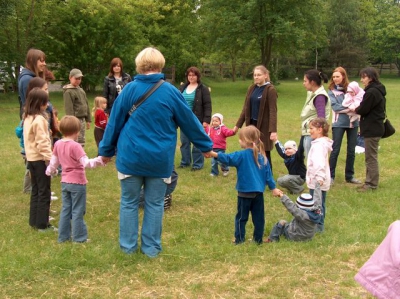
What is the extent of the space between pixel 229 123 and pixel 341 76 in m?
8.47

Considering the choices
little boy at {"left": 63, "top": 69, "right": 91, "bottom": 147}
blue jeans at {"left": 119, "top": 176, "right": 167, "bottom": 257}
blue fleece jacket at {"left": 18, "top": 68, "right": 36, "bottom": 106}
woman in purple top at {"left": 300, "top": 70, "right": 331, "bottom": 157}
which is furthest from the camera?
little boy at {"left": 63, "top": 69, "right": 91, "bottom": 147}

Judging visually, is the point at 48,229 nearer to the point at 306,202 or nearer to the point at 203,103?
the point at 306,202

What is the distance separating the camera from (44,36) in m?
24.1

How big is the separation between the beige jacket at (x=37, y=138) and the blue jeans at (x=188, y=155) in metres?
3.94

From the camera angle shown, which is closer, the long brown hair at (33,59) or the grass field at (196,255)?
the grass field at (196,255)

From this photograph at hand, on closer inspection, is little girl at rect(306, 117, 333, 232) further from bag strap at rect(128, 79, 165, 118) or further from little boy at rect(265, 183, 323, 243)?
bag strap at rect(128, 79, 165, 118)

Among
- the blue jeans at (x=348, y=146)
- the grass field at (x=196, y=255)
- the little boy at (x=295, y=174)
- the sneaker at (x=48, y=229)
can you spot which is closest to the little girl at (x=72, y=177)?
the grass field at (x=196, y=255)

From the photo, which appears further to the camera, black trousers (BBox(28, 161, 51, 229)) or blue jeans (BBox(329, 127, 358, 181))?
blue jeans (BBox(329, 127, 358, 181))

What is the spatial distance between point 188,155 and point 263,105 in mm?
2506

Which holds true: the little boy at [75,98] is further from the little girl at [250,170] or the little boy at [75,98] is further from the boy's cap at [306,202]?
the boy's cap at [306,202]

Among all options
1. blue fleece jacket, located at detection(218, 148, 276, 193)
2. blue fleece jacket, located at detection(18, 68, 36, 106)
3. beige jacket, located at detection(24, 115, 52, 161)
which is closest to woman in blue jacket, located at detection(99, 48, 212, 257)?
blue fleece jacket, located at detection(218, 148, 276, 193)

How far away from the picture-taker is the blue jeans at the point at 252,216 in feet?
16.4

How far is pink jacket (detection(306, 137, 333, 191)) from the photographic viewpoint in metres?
5.36

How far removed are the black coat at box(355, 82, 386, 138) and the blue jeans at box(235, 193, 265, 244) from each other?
129 inches
